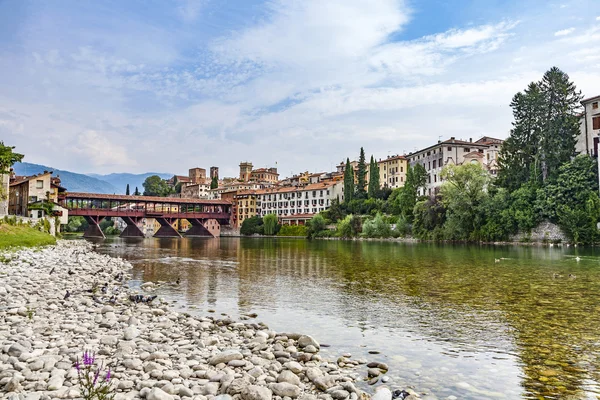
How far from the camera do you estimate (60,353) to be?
7.12 m

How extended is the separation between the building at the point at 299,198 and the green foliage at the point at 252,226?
24.4ft

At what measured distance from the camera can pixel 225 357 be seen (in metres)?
7.30

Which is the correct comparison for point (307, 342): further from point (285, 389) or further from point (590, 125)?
point (590, 125)

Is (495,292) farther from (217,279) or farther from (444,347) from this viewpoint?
(217,279)

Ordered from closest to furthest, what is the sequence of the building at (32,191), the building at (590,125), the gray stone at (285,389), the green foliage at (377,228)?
the gray stone at (285,389), the building at (590,125), the building at (32,191), the green foliage at (377,228)

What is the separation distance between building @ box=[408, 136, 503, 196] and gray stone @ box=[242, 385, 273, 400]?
7318cm

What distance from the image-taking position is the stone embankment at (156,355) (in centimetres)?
583

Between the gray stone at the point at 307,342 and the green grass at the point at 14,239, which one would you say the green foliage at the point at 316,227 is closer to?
the green grass at the point at 14,239

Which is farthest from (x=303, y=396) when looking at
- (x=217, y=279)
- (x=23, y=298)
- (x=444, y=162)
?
(x=444, y=162)

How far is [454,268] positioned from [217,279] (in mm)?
12668

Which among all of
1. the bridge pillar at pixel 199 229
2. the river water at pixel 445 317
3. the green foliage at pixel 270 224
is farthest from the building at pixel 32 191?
the green foliage at pixel 270 224

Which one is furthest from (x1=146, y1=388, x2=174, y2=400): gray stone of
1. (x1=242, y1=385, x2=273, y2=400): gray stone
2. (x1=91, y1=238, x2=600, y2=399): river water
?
(x1=91, y1=238, x2=600, y2=399): river water

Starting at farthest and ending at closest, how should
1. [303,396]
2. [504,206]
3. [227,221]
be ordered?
[227,221], [504,206], [303,396]

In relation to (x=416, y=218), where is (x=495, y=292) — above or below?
below
